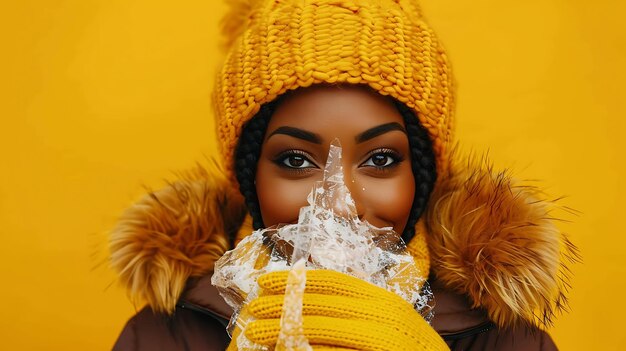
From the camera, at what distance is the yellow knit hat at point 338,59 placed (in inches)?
46.3

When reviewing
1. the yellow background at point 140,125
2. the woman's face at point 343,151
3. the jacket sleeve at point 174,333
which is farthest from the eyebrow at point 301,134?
the yellow background at point 140,125

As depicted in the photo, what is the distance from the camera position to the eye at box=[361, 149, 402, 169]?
1.18 m

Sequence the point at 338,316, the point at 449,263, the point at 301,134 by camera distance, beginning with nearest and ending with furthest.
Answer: the point at 338,316 < the point at 301,134 < the point at 449,263

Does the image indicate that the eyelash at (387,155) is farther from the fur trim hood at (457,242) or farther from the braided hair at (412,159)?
the fur trim hood at (457,242)

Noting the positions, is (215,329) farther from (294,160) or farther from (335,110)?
(335,110)

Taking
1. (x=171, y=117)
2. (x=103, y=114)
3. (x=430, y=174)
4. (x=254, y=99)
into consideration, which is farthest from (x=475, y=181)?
(x=103, y=114)

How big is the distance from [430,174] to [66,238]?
96 cm

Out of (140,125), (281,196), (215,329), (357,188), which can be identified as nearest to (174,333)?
(215,329)

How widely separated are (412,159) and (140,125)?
841 millimetres

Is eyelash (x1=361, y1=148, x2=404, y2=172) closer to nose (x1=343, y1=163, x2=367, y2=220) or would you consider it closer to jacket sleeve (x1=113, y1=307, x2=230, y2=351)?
nose (x1=343, y1=163, x2=367, y2=220)

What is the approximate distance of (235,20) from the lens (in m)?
1.42

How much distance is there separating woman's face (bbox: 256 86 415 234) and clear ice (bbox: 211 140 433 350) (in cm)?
3

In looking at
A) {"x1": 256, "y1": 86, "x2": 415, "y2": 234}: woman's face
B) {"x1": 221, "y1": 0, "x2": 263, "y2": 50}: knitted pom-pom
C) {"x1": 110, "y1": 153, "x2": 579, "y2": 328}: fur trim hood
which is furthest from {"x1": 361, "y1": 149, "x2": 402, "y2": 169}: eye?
{"x1": 221, "y1": 0, "x2": 263, "y2": 50}: knitted pom-pom

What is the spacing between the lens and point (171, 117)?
185 centimetres
